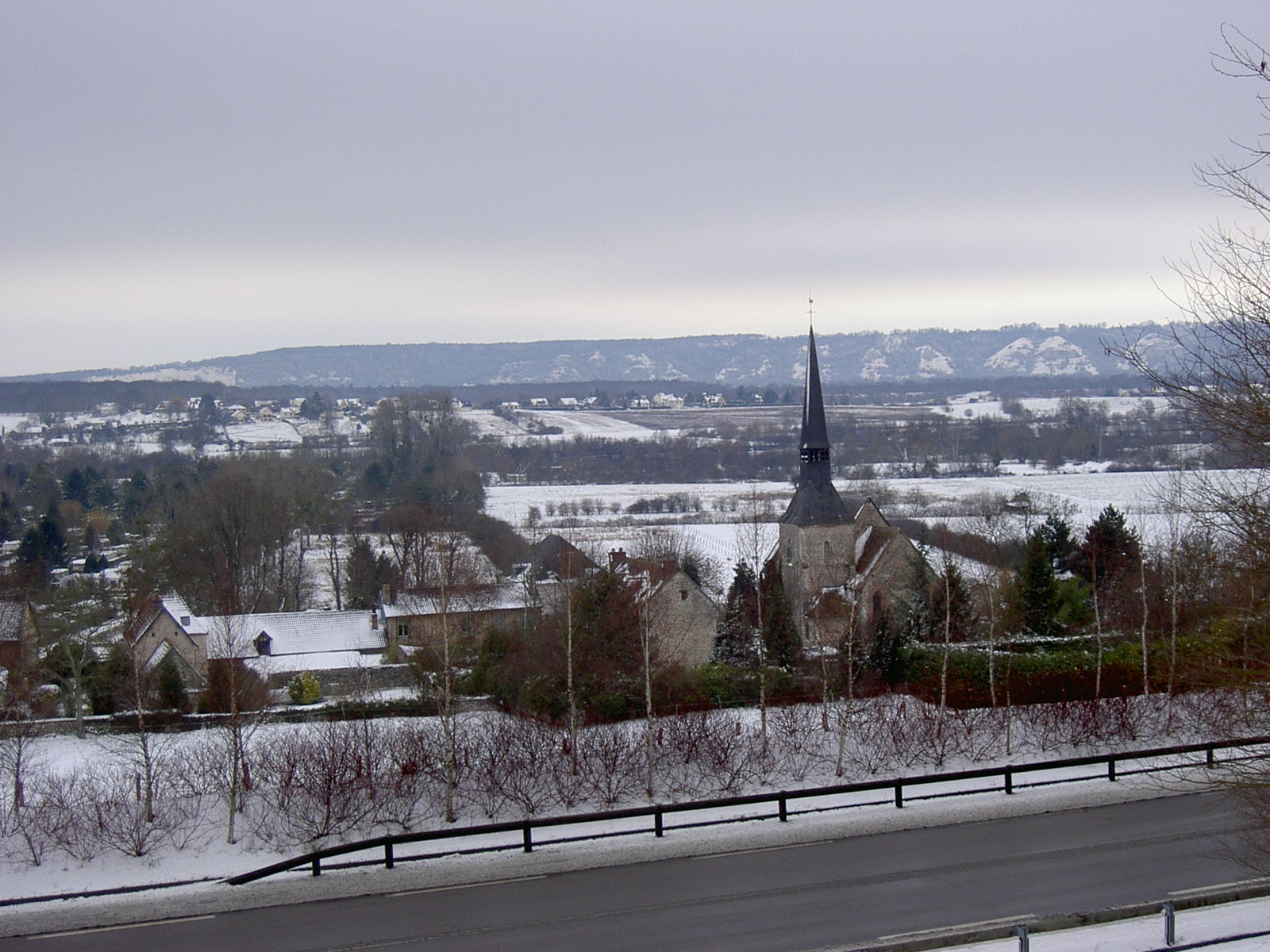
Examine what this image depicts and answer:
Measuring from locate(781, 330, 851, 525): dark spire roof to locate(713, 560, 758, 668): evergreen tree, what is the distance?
4.92m

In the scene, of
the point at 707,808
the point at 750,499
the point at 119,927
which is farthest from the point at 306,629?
the point at 750,499

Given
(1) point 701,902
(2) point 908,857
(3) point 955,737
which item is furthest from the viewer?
(3) point 955,737

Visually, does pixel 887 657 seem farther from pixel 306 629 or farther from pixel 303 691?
pixel 306 629

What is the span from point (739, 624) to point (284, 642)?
19.7 metres

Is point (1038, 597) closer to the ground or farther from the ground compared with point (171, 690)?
farther from the ground

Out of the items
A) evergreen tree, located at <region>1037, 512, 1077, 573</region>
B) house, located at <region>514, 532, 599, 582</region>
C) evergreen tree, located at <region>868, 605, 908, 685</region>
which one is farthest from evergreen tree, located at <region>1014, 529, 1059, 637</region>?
house, located at <region>514, 532, 599, 582</region>

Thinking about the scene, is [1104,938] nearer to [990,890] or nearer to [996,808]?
[990,890]

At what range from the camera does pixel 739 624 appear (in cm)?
3450

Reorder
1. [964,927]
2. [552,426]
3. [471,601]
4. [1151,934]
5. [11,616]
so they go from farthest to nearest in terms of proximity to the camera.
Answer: [552,426] < [471,601] < [11,616] < [964,927] < [1151,934]

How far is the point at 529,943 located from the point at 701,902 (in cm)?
259

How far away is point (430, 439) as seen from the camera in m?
129

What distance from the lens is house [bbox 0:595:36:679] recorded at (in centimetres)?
2687

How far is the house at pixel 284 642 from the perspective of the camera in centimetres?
3794

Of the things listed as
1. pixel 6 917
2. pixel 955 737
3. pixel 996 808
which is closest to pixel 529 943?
pixel 6 917
